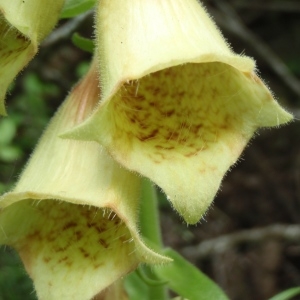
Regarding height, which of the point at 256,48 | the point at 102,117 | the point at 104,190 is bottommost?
the point at 256,48

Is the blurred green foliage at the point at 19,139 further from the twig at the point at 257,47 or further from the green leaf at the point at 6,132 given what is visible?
the twig at the point at 257,47

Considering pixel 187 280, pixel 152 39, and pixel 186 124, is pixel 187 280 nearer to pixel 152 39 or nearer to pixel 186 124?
pixel 186 124

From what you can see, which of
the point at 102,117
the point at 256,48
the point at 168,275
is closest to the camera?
the point at 102,117

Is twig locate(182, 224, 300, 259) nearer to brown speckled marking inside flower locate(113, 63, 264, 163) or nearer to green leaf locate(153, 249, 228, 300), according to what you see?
green leaf locate(153, 249, 228, 300)

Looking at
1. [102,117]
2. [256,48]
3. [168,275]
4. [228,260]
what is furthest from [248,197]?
[102,117]

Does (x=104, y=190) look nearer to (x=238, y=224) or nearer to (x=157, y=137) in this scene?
(x=157, y=137)

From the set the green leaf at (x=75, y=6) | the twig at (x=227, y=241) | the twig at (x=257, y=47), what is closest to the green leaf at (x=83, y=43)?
the green leaf at (x=75, y=6)

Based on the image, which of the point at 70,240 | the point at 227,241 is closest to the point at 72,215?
the point at 70,240
